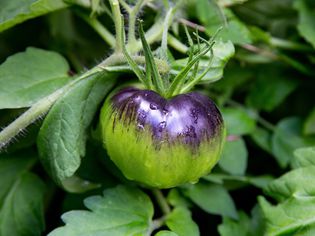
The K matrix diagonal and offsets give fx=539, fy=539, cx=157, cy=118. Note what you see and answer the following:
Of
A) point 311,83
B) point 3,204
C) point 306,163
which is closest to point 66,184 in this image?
point 3,204

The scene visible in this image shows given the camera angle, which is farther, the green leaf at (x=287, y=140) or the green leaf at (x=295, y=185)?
the green leaf at (x=287, y=140)

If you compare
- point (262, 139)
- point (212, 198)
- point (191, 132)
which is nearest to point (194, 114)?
point (191, 132)

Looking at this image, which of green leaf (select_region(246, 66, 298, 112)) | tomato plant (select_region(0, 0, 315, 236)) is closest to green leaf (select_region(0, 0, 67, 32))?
tomato plant (select_region(0, 0, 315, 236))

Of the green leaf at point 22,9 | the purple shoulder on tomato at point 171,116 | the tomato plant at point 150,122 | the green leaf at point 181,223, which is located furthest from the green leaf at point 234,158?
the green leaf at point 22,9

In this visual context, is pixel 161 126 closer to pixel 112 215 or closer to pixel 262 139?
pixel 112 215

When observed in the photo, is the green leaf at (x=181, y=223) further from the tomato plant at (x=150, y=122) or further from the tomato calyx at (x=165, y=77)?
the tomato calyx at (x=165, y=77)

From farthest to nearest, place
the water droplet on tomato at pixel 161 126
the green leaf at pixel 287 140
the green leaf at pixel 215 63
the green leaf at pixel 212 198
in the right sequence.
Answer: the green leaf at pixel 287 140 < the green leaf at pixel 212 198 < the green leaf at pixel 215 63 < the water droplet on tomato at pixel 161 126

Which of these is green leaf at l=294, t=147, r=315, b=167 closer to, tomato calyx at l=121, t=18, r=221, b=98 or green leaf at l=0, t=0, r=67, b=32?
tomato calyx at l=121, t=18, r=221, b=98
